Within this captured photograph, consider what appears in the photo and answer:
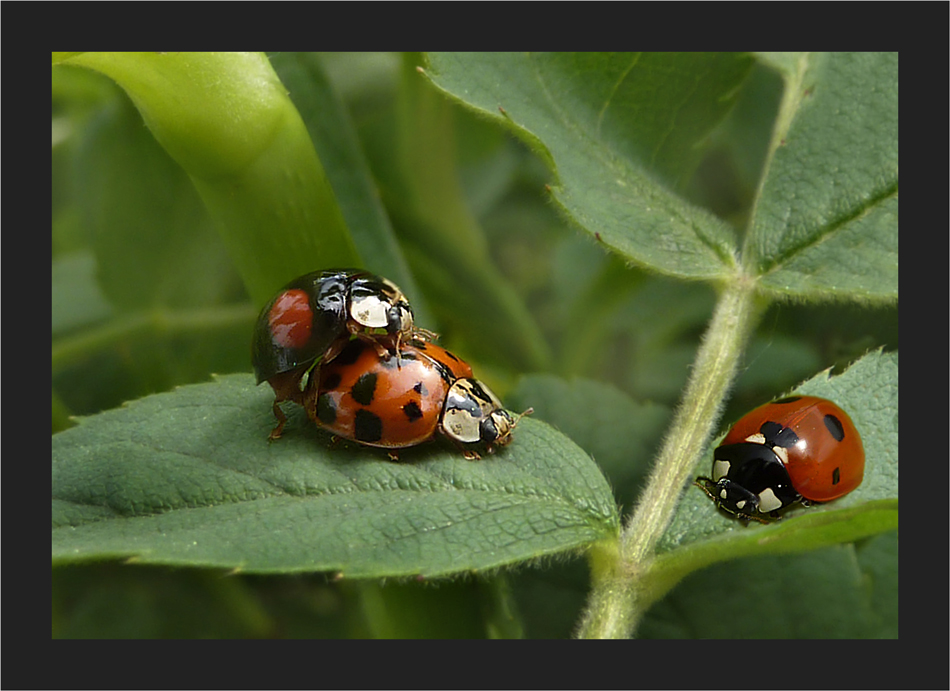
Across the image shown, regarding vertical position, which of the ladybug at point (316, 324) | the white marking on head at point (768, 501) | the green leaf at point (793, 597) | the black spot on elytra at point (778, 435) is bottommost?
the green leaf at point (793, 597)

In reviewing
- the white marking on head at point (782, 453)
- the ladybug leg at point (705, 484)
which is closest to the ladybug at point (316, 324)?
the ladybug leg at point (705, 484)

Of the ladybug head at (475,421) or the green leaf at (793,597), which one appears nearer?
the ladybug head at (475,421)

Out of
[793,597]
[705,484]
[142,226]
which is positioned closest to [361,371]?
[705,484]

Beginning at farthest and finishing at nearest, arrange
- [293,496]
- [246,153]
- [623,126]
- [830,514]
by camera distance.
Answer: [623,126] → [246,153] → [293,496] → [830,514]

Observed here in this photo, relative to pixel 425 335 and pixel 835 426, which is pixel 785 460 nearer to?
pixel 835 426

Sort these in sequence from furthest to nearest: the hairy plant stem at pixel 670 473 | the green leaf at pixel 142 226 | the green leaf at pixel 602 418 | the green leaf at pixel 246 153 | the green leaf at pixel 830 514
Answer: the green leaf at pixel 142 226, the green leaf at pixel 602 418, the green leaf at pixel 246 153, the hairy plant stem at pixel 670 473, the green leaf at pixel 830 514

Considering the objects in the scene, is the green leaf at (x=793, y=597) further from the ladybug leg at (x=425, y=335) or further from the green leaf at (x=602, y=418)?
the ladybug leg at (x=425, y=335)

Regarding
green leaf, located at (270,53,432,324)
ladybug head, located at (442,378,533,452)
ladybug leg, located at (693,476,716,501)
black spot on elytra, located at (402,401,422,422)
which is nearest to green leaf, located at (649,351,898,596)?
ladybug leg, located at (693,476,716,501)
